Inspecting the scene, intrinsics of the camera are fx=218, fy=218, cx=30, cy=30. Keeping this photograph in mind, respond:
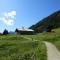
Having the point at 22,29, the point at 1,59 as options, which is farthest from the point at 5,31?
the point at 1,59

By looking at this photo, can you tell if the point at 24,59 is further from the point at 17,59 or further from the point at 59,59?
the point at 59,59

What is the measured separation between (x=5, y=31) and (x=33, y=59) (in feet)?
480

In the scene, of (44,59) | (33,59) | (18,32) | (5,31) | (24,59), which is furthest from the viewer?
(5,31)

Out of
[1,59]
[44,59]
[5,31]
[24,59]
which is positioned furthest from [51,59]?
[5,31]

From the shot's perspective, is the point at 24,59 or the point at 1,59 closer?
the point at 24,59

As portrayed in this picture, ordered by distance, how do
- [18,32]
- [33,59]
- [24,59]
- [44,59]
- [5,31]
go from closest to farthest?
1. [33,59]
2. [24,59]
3. [44,59]
4. [18,32]
5. [5,31]

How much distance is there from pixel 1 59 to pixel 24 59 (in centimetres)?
479

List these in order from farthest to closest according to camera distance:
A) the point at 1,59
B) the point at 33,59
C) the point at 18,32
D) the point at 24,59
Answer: the point at 18,32 < the point at 1,59 < the point at 24,59 < the point at 33,59

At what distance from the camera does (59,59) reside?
83.0ft

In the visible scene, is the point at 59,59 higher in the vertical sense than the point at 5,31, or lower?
lower

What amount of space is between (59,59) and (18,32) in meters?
115

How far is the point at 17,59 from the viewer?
24281 millimetres

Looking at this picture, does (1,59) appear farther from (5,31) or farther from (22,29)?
(5,31)

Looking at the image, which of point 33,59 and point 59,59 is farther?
point 59,59
